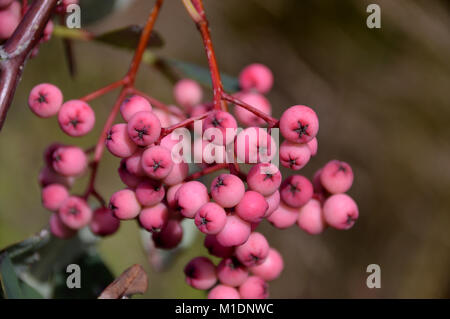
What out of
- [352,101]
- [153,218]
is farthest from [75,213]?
[352,101]

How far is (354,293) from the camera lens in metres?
1.76

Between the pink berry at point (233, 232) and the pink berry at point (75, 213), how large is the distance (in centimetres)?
21

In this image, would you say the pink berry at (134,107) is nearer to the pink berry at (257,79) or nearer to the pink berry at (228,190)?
the pink berry at (228,190)

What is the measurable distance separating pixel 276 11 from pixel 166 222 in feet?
4.35

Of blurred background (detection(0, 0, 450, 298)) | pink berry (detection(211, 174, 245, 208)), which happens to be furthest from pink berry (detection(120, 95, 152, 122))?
blurred background (detection(0, 0, 450, 298))

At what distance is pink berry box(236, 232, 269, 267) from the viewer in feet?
1.73

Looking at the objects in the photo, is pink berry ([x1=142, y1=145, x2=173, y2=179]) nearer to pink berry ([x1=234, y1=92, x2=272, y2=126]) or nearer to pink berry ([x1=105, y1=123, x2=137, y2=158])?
pink berry ([x1=105, y1=123, x2=137, y2=158])

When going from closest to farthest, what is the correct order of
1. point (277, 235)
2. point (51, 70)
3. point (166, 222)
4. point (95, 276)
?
point (166, 222) → point (95, 276) → point (51, 70) → point (277, 235)

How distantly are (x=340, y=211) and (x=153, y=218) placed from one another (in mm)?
211

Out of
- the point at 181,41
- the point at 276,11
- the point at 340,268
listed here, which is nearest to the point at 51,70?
the point at 181,41

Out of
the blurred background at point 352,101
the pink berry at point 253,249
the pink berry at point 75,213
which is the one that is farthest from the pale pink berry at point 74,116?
the blurred background at point 352,101

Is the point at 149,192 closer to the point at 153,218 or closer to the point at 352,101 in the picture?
the point at 153,218

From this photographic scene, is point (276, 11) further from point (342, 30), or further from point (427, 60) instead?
point (427, 60)

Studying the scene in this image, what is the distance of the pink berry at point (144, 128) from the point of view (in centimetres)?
46
